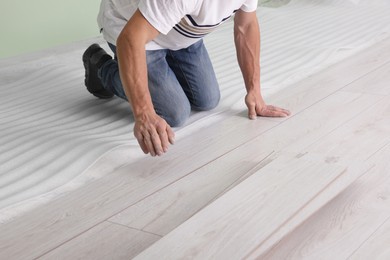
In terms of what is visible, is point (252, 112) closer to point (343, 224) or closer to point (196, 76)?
point (196, 76)

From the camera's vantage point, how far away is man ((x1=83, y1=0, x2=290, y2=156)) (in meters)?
2.10

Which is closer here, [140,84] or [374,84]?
[140,84]

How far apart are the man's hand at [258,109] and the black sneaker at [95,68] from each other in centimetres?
66

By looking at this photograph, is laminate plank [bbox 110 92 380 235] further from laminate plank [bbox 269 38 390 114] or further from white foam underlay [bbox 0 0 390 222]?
white foam underlay [bbox 0 0 390 222]

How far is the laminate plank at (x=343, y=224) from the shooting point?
1689 millimetres

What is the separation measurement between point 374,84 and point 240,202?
1557 mm

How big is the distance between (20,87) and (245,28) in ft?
4.24

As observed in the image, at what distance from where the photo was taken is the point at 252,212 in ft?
5.83

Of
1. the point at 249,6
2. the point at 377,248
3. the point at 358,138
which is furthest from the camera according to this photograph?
the point at 249,6

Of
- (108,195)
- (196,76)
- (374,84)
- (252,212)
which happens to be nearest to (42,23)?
(196,76)

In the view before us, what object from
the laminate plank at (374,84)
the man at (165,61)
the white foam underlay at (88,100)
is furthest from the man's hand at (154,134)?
the laminate plank at (374,84)

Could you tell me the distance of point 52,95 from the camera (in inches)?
124

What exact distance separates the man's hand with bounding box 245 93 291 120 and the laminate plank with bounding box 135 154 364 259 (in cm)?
59

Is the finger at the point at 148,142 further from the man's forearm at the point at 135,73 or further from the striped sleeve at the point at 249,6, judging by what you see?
the striped sleeve at the point at 249,6
